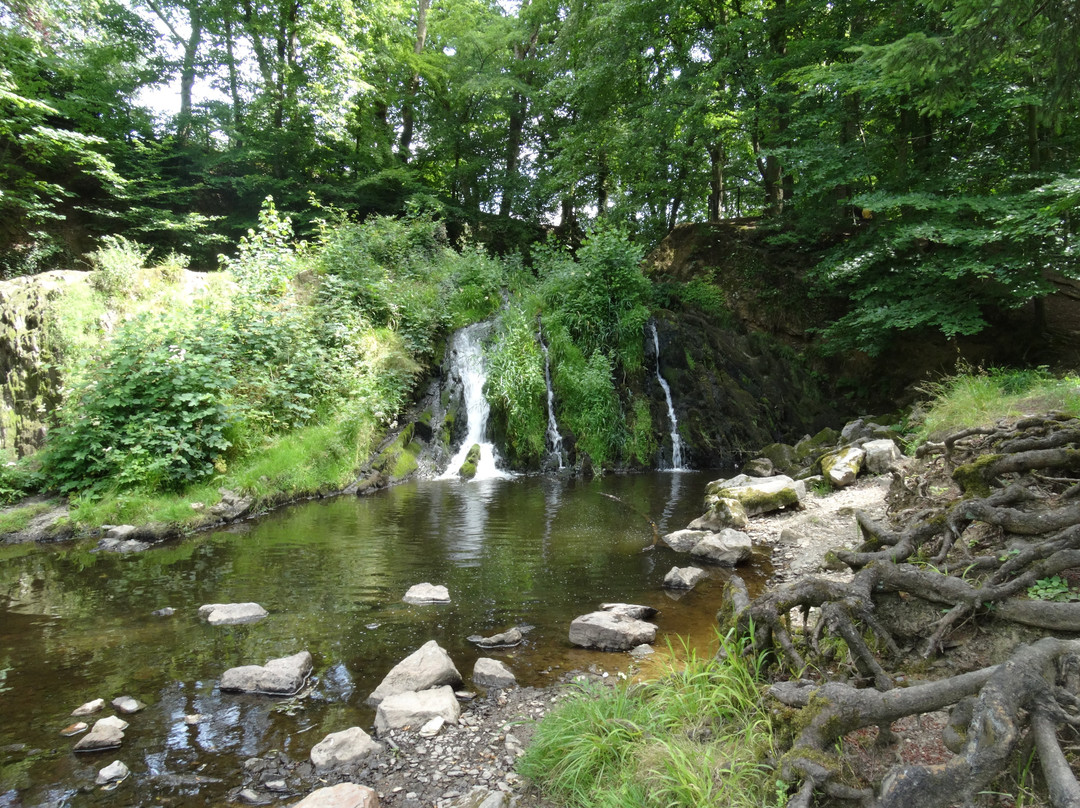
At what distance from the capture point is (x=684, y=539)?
302 inches

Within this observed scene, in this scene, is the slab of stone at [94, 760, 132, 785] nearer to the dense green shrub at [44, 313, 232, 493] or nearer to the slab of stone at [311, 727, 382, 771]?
the slab of stone at [311, 727, 382, 771]

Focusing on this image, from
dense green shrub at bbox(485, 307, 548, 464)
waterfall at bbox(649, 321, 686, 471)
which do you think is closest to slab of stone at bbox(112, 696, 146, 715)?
dense green shrub at bbox(485, 307, 548, 464)

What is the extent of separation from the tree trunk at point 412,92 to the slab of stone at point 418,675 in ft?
77.3

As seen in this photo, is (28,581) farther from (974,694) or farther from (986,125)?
(986,125)

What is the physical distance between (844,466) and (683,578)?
4483 millimetres

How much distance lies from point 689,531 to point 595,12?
19.3 metres

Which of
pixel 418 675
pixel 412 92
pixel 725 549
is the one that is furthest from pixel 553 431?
pixel 412 92

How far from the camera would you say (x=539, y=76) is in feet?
79.7

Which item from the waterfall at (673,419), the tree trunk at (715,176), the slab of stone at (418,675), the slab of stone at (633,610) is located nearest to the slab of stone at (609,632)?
the slab of stone at (633,610)

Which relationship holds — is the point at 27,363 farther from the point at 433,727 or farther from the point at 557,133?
the point at 557,133

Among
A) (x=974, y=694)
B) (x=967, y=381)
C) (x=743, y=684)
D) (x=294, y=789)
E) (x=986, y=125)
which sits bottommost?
(x=294, y=789)

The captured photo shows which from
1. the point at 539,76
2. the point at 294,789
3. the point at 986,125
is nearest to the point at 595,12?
the point at 539,76

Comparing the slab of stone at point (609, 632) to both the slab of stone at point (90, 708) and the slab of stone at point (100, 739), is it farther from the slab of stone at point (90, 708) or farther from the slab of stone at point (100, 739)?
the slab of stone at point (90, 708)

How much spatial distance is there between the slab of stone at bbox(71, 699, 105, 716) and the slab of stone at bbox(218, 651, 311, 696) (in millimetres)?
721
